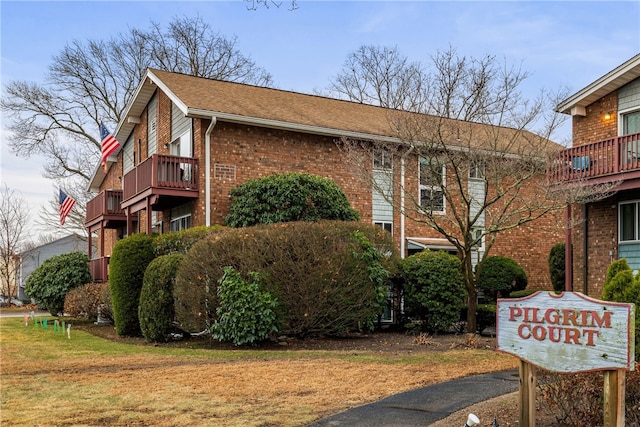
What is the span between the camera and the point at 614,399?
538 centimetres

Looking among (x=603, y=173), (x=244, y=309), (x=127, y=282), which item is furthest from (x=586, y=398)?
(x=127, y=282)

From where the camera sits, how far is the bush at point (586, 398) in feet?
20.1

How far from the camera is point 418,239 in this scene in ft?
76.0

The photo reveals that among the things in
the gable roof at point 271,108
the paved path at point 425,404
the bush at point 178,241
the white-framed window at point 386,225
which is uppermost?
the gable roof at point 271,108

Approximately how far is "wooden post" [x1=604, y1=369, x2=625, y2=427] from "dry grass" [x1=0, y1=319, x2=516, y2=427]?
3091 millimetres

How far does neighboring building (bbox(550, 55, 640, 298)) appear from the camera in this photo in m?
17.6

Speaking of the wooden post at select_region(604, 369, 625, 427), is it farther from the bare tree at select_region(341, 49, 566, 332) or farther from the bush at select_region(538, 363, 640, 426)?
the bare tree at select_region(341, 49, 566, 332)

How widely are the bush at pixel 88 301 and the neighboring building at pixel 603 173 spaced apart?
14173 mm

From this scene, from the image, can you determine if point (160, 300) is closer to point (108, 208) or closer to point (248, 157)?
point (248, 157)

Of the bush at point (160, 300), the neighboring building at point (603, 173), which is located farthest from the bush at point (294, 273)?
the neighboring building at point (603, 173)

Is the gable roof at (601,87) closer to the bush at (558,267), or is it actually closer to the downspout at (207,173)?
the bush at (558,267)

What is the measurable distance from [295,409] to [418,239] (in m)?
16.0

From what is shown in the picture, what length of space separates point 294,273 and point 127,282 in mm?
5461

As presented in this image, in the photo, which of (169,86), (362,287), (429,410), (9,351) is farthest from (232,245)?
(169,86)
